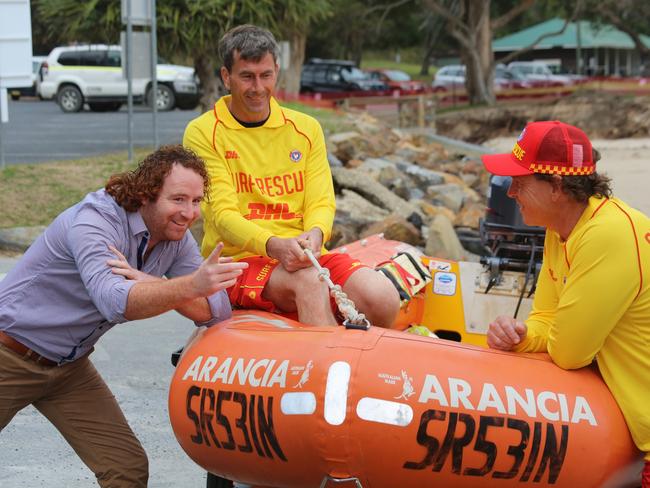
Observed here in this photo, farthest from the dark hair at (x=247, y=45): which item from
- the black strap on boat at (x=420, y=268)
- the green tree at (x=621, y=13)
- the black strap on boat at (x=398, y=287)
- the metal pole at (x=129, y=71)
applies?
the green tree at (x=621, y=13)

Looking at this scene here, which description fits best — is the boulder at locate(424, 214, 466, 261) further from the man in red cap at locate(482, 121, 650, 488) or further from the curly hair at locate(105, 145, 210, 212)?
the curly hair at locate(105, 145, 210, 212)

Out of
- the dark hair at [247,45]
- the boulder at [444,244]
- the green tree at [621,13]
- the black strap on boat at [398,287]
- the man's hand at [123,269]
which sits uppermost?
the green tree at [621,13]

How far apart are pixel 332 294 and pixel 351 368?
73cm

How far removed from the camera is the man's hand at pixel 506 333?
389 centimetres

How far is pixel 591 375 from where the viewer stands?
372 centimetres

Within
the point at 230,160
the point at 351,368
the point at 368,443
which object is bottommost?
the point at 368,443

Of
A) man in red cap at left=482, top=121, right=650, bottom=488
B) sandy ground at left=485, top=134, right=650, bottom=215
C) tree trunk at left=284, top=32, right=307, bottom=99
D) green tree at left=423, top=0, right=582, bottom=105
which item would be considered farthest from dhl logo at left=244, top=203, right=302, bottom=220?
green tree at left=423, top=0, right=582, bottom=105

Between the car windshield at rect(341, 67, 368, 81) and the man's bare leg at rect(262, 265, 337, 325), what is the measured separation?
36490mm

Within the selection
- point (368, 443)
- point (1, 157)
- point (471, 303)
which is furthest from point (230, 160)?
point (1, 157)

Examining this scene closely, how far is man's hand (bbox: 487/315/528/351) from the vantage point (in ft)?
12.8

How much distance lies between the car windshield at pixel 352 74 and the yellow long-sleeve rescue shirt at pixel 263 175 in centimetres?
3603

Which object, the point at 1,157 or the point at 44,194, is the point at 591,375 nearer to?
the point at 44,194

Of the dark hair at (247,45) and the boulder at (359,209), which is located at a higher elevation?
the dark hair at (247,45)

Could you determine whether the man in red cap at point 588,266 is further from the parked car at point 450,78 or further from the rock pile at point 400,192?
the parked car at point 450,78
